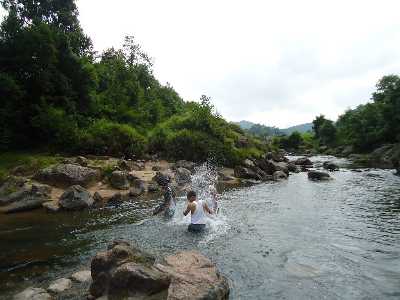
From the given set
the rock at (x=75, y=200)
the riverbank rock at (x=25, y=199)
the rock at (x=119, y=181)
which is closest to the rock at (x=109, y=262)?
the rock at (x=75, y=200)

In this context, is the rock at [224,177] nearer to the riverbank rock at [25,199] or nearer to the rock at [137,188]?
the rock at [137,188]

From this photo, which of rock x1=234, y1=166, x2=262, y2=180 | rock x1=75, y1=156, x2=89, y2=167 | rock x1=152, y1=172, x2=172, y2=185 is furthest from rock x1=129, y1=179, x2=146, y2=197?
rock x1=234, y1=166, x2=262, y2=180

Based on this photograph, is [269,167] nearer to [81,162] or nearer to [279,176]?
[279,176]

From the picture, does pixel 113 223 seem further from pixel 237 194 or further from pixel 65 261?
pixel 237 194

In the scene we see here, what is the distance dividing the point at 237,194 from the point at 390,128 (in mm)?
64420

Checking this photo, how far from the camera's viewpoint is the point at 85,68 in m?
50.1

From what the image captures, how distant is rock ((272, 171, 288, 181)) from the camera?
46.9 m

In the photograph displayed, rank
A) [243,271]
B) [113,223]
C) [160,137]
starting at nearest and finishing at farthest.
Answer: [243,271]
[113,223]
[160,137]

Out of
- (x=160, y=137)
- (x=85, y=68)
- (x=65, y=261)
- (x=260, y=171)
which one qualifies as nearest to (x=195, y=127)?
(x=160, y=137)

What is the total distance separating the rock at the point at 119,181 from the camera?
34438 mm

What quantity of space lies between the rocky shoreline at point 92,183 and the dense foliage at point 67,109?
191 inches

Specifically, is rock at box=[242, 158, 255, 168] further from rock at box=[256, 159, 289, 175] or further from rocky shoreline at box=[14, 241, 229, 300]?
rocky shoreline at box=[14, 241, 229, 300]

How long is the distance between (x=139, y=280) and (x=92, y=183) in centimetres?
2530

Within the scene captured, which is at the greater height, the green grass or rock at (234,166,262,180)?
the green grass
